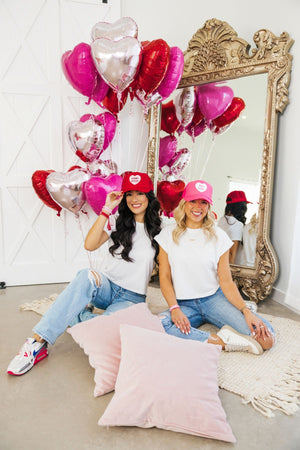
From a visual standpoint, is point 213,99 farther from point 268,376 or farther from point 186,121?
point 268,376

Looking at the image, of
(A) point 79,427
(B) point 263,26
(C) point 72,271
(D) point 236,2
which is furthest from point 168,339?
(D) point 236,2

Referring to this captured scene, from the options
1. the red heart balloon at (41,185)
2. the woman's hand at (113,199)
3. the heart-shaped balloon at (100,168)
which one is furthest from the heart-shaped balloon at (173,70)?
the red heart balloon at (41,185)

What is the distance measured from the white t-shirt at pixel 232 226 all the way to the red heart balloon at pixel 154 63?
1.14 metres

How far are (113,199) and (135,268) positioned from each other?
42 cm

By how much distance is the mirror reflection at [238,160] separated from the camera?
255 centimetres

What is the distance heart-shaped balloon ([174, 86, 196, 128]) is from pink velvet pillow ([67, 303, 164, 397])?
1655mm

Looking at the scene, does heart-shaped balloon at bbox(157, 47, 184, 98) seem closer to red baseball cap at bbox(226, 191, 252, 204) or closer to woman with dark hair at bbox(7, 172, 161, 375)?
woman with dark hair at bbox(7, 172, 161, 375)

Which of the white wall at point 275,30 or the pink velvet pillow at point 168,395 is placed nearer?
the pink velvet pillow at point 168,395

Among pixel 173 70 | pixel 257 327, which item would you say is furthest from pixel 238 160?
pixel 257 327

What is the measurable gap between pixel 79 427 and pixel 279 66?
250 cm

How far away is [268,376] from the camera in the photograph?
1.60 m

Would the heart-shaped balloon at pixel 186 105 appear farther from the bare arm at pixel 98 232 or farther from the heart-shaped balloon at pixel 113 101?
the bare arm at pixel 98 232

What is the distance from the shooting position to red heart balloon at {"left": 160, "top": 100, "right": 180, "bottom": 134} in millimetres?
2904

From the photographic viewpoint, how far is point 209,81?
2707 mm
